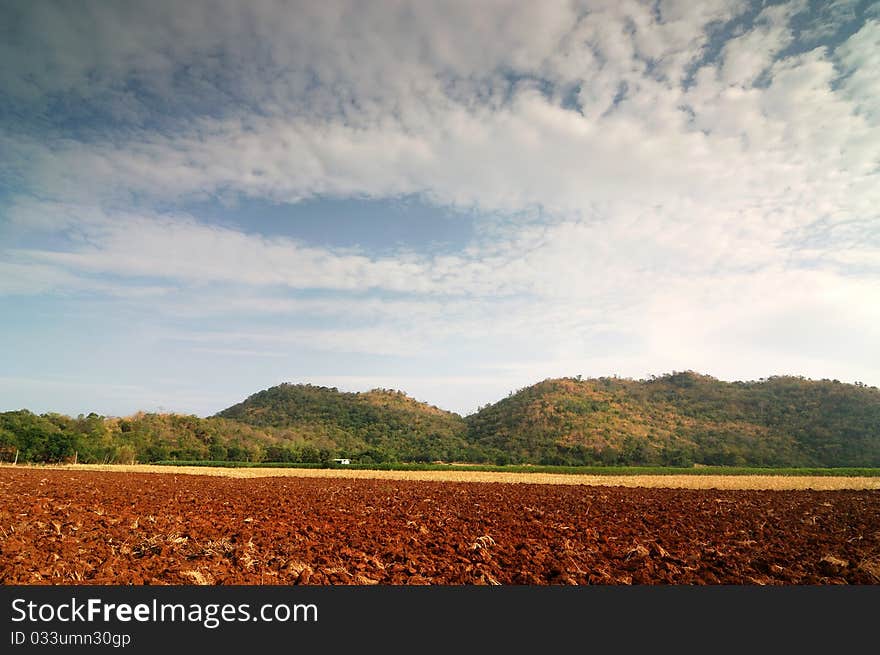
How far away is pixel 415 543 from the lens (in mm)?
13578

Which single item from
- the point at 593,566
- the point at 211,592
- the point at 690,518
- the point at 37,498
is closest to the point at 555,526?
the point at 593,566

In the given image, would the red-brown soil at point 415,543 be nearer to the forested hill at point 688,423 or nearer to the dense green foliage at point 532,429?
the dense green foliage at point 532,429

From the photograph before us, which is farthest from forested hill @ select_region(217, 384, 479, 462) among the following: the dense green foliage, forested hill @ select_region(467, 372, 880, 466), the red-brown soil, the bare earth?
the red-brown soil

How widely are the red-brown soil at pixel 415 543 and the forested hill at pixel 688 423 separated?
65701 mm

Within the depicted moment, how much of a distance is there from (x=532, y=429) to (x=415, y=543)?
338ft

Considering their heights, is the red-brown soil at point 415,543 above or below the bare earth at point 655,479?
above

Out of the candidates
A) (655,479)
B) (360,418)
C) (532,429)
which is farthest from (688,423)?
(360,418)

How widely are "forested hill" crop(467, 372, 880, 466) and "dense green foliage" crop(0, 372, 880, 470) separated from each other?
35 cm

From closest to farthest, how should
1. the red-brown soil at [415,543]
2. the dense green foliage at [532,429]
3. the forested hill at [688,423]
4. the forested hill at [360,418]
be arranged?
the red-brown soil at [415,543], the dense green foliage at [532,429], the forested hill at [688,423], the forested hill at [360,418]

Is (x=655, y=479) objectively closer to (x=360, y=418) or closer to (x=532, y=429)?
(x=532, y=429)

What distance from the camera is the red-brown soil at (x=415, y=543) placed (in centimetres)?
1036

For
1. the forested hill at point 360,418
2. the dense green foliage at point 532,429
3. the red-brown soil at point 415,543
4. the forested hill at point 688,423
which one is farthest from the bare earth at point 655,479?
the forested hill at point 360,418

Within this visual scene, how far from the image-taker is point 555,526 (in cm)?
1709

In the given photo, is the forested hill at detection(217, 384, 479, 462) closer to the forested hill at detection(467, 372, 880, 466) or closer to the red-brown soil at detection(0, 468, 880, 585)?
the forested hill at detection(467, 372, 880, 466)
